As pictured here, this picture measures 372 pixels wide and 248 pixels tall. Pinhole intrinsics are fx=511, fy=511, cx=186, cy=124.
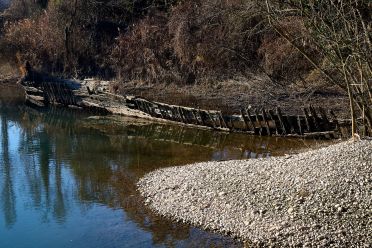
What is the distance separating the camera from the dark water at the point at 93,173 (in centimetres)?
1484

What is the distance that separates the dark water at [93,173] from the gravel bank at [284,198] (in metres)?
0.72

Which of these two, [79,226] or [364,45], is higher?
[364,45]

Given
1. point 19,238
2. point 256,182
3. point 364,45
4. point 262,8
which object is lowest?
point 19,238

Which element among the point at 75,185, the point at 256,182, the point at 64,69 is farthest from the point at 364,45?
the point at 64,69

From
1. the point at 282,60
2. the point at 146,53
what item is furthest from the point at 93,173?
the point at 146,53

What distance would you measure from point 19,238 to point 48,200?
3223 millimetres

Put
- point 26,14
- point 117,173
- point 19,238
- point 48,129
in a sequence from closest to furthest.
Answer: point 19,238, point 117,173, point 48,129, point 26,14

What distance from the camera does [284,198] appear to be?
1471 centimetres

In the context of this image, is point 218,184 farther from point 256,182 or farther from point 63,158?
point 63,158

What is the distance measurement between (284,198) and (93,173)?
9.31m

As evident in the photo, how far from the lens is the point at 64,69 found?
49.9 m

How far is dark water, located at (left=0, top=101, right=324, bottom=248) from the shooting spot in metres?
14.8

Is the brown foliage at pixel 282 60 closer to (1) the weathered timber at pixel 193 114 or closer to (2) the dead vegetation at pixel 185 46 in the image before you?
(2) the dead vegetation at pixel 185 46

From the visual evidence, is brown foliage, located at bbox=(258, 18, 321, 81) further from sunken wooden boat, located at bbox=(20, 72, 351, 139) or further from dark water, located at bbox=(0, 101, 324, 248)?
dark water, located at bbox=(0, 101, 324, 248)
